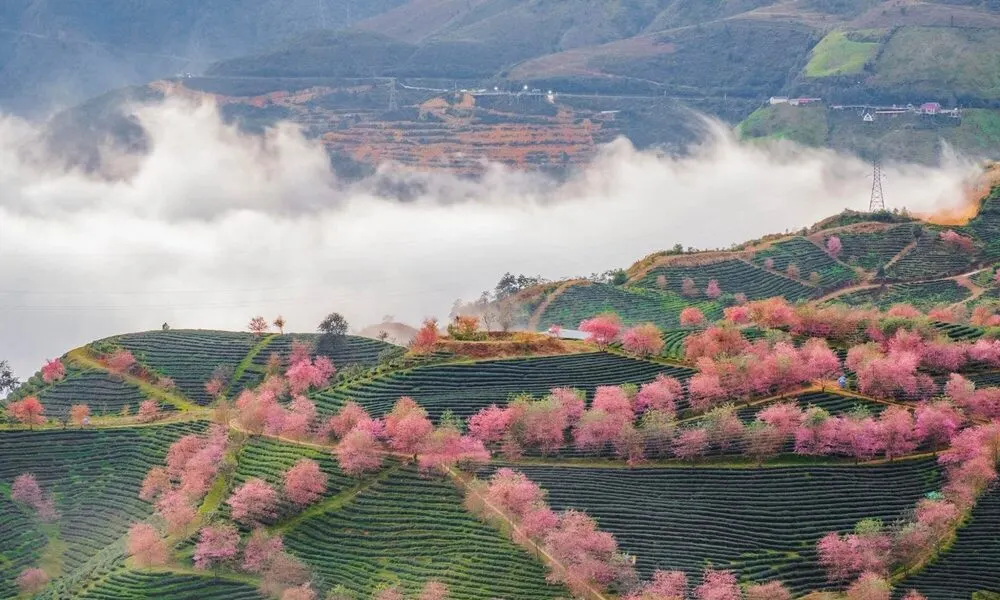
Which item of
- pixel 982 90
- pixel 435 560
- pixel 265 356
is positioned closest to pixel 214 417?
pixel 265 356

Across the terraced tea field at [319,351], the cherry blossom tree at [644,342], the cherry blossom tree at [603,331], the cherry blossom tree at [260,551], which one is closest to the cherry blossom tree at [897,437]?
the cherry blossom tree at [644,342]

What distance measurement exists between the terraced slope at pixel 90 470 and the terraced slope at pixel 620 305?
3568cm

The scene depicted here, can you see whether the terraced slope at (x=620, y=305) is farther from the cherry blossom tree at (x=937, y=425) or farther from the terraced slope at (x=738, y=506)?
the terraced slope at (x=738, y=506)

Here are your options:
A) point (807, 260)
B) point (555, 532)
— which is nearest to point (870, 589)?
point (555, 532)

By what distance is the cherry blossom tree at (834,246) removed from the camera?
123 m

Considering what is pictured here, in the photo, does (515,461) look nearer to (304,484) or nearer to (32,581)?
(304,484)

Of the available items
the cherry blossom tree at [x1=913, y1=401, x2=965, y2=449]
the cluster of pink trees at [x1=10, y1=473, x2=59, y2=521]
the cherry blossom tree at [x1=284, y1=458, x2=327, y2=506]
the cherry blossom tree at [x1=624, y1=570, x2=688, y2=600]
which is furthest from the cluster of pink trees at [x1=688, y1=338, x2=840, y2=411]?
the cluster of pink trees at [x1=10, y1=473, x2=59, y2=521]

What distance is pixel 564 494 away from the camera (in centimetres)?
7350

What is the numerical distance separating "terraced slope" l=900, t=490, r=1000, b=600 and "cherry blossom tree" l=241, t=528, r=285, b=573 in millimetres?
28786

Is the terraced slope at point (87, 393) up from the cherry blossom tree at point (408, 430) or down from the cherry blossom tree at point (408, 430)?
up

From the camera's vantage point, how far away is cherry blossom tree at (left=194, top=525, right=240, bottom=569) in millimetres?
71000

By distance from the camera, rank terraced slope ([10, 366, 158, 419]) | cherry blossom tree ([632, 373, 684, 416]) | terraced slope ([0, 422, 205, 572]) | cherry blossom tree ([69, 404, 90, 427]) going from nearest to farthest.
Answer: terraced slope ([0, 422, 205, 572]) → cherry blossom tree ([632, 373, 684, 416]) → cherry blossom tree ([69, 404, 90, 427]) → terraced slope ([10, 366, 158, 419])

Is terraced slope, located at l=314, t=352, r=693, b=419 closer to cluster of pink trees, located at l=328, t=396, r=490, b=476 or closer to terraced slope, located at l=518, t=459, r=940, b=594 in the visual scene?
cluster of pink trees, located at l=328, t=396, r=490, b=476

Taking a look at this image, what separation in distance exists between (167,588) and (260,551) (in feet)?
15.0
